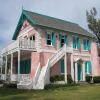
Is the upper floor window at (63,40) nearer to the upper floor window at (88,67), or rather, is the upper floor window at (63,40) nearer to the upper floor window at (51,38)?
the upper floor window at (51,38)

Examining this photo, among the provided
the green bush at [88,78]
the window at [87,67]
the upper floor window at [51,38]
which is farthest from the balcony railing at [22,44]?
the window at [87,67]

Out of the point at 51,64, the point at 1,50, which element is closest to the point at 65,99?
the point at 51,64

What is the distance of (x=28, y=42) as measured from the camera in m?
26.3

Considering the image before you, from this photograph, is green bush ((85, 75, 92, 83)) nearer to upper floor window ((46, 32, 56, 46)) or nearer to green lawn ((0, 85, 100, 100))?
upper floor window ((46, 32, 56, 46))

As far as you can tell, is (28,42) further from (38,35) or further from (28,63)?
(28,63)

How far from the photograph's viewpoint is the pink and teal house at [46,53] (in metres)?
25.0

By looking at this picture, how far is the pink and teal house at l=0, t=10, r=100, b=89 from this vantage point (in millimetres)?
24969

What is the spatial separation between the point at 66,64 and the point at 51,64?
2812mm

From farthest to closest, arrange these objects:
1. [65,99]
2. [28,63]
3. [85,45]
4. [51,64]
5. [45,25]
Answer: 1. [85,45]
2. [28,63]
3. [45,25]
4. [51,64]
5. [65,99]

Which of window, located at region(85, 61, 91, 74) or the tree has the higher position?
the tree

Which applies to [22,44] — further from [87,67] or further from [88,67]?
[88,67]

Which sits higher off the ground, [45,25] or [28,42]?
[45,25]

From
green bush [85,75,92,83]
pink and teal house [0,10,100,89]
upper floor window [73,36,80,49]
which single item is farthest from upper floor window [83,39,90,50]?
green bush [85,75,92,83]

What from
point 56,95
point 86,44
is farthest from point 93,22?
point 56,95
